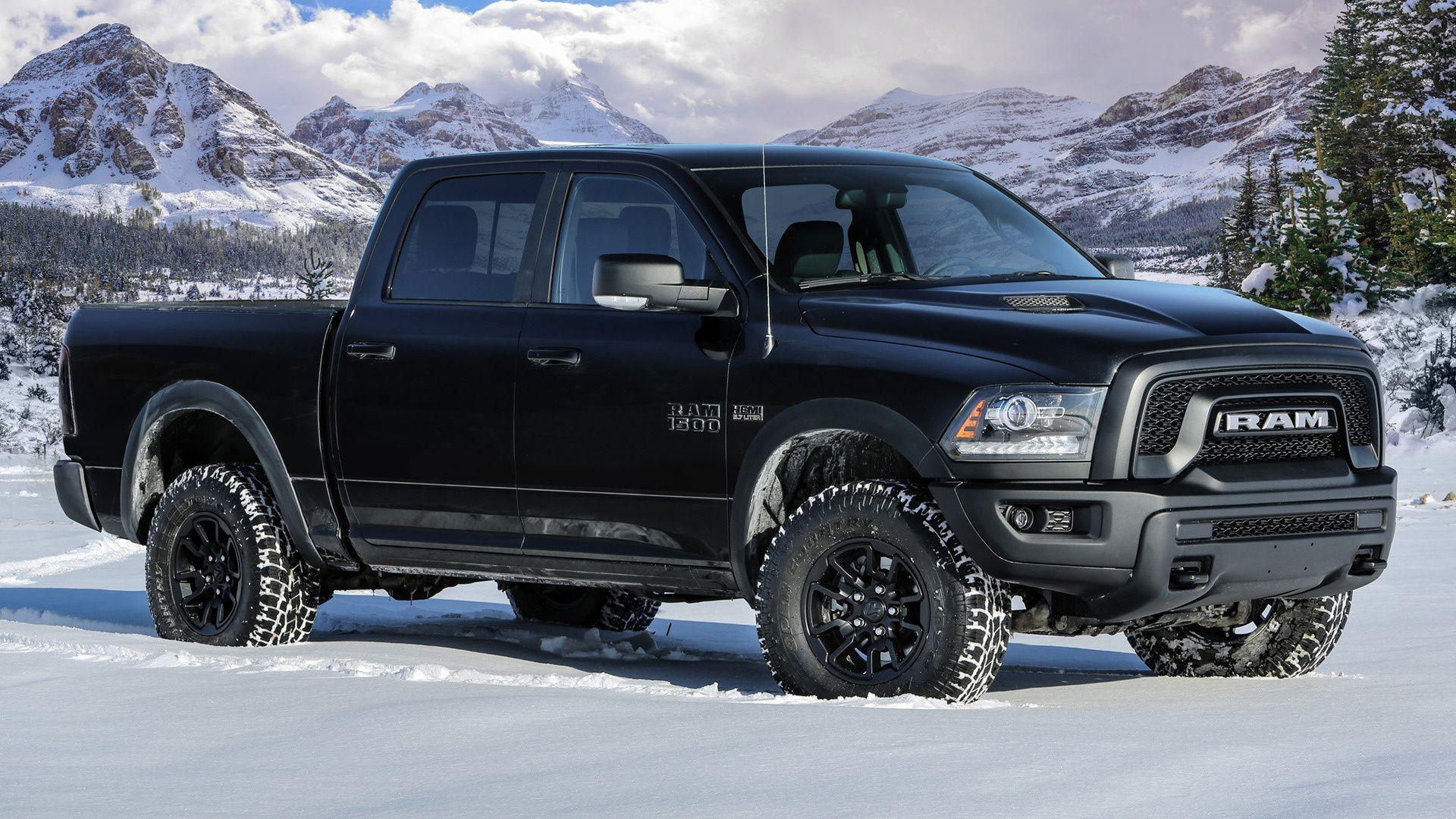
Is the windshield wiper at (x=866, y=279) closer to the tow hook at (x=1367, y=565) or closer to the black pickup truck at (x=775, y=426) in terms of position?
the black pickup truck at (x=775, y=426)

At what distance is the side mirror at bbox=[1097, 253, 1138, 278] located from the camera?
626cm

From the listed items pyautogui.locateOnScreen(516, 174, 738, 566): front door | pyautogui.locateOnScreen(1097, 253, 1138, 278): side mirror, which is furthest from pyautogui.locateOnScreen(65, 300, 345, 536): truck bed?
pyautogui.locateOnScreen(1097, 253, 1138, 278): side mirror

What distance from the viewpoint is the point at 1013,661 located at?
6.79m

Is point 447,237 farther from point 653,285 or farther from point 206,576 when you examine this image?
point 206,576

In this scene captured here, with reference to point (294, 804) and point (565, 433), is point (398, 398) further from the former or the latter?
point (294, 804)

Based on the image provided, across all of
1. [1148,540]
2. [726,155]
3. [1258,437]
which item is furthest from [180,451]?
[1258,437]

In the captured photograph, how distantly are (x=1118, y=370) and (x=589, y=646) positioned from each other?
11.0ft

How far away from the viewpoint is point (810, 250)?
5.55 m

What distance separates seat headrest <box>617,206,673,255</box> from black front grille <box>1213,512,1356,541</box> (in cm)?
212

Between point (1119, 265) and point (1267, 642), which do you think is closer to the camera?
point (1267, 642)

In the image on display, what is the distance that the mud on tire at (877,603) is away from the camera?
475 cm

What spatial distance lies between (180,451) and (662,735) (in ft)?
12.7

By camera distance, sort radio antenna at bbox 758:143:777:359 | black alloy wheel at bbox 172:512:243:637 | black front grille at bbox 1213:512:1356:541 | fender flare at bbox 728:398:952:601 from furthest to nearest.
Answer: black alloy wheel at bbox 172:512:243:637, radio antenna at bbox 758:143:777:359, fender flare at bbox 728:398:952:601, black front grille at bbox 1213:512:1356:541

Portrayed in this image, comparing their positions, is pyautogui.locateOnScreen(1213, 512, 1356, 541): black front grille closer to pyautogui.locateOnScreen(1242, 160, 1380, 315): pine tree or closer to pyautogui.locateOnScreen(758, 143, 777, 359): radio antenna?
pyautogui.locateOnScreen(758, 143, 777, 359): radio antenna
